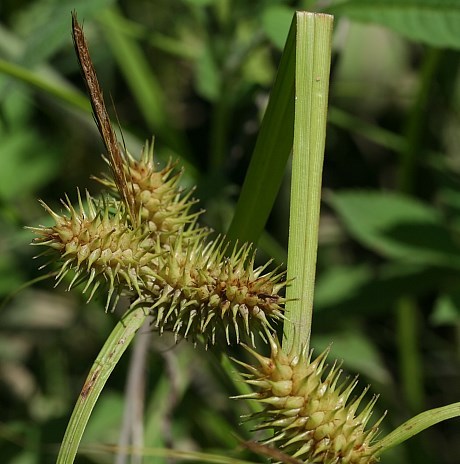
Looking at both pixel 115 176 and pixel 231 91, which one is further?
pixel 231 91

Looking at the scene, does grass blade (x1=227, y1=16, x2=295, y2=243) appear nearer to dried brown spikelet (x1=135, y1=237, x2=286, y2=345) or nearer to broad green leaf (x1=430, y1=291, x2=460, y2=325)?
dried brown spikelet (x1=135, y1=237, x2=286, y2=345)

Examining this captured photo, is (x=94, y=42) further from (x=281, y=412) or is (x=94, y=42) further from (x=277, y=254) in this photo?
(x=281, y=412)

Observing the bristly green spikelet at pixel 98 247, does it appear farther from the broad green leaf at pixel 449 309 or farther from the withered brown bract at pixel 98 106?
the broad green leaf at pixel 449 309

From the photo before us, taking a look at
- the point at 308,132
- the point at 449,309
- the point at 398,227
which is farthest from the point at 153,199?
the point at 398,227

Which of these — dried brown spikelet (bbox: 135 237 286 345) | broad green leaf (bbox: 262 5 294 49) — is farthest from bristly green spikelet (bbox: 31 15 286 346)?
broad green leaf (bbox: 262 5 294 49)

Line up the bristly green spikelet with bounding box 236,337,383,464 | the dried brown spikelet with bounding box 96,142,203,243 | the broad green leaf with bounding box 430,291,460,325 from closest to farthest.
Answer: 1. the bristly green spikelet with bounding box 236,337,383,464
2. the dried brown spikelet with bounding box 96,142,203,243
3. the broad green leaf with bounding box 430,291,460,325

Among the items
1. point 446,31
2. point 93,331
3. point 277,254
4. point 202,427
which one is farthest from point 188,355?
point 446,31

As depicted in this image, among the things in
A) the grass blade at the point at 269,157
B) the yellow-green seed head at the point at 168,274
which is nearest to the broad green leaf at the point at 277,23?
the grass blade at the point at 269,157

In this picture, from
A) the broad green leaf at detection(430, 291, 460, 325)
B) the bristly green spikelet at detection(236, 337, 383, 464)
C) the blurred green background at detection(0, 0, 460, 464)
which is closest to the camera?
the bristly green spikelet at detection(236, 337, 383, 464)
